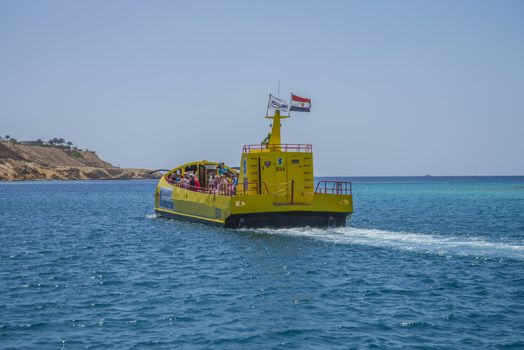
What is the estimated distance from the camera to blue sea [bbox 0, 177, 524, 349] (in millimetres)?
14031

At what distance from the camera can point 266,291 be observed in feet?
61.2

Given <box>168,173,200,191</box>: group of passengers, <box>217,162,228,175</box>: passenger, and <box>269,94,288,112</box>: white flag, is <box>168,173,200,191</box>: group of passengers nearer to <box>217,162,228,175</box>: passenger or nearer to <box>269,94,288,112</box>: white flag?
<box>217,162,228,175</box>: passenger

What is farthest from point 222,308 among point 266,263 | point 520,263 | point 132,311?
point 520,263

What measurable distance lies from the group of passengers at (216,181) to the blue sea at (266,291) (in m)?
2.99

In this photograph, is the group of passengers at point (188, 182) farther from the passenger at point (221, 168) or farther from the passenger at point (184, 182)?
the passenger at point (221, 168)

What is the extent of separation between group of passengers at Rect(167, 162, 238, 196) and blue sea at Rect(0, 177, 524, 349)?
2.99 metres

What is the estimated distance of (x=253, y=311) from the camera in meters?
16.2

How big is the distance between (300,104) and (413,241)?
955 centimetres

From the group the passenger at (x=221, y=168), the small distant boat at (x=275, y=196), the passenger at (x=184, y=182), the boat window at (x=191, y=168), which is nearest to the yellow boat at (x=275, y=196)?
the small distant boat at (x=275, y=196)

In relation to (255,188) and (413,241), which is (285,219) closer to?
(255,188)

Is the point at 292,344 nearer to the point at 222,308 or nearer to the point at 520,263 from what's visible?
the point at 222,308

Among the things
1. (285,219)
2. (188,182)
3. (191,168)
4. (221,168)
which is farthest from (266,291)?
(191,168)

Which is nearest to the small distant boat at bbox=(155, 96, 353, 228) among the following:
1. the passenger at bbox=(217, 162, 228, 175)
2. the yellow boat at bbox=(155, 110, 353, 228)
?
the yellow boat at bbox=(155, 110, 353, 228)

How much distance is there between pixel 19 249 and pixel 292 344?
60.5ft
